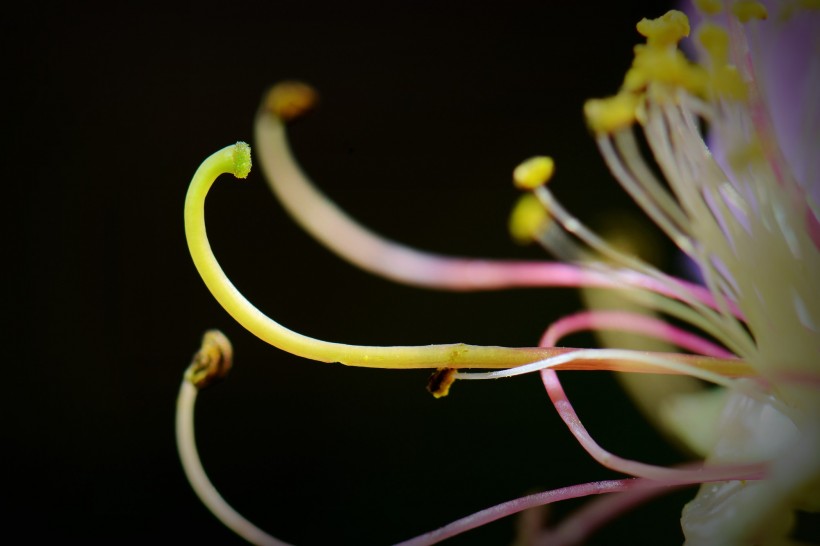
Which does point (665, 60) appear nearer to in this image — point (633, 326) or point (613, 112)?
point (613, 112)

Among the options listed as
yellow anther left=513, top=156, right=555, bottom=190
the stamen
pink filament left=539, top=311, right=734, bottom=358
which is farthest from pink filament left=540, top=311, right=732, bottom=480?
the stamen

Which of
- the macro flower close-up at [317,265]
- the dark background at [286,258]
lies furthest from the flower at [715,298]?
the dark background at [286,258]

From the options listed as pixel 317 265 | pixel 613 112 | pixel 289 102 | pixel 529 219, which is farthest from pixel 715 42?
pixel 317 265

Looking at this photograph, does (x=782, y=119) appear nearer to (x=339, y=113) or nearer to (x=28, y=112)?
(x=339, y=113)

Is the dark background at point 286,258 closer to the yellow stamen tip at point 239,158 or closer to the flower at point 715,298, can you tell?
the flower at point 715,298

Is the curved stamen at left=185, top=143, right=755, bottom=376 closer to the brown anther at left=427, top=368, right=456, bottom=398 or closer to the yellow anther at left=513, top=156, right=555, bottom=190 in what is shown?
the brown anther at left=427, top=368, right=456, bottom=398

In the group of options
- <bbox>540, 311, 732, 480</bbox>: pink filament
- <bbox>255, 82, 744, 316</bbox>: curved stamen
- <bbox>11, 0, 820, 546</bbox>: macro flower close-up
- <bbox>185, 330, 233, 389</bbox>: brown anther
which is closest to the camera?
<bbox>540, 311, 732, 480</bbox>: pink filament

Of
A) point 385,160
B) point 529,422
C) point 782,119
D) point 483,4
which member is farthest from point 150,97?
point 782,119
